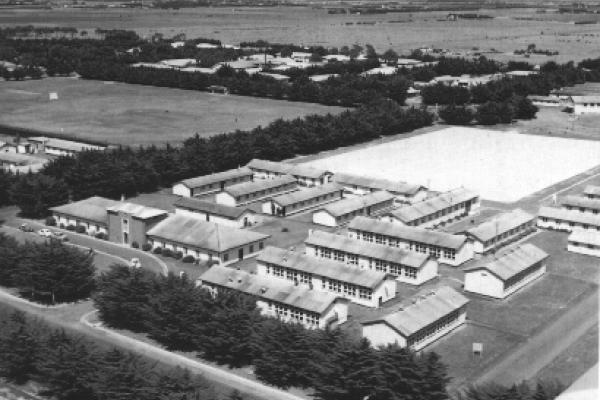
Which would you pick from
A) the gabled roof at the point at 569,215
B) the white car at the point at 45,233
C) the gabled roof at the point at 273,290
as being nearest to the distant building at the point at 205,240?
the gabled roof at the point at 273,290

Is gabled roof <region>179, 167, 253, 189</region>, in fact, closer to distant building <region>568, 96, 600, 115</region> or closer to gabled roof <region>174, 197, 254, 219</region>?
gabled roof <region>174, 197, 254, 219</region>

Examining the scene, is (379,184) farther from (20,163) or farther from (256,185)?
(20,163)

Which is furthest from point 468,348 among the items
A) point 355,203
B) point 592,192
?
point 592,192

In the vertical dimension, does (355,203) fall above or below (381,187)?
below

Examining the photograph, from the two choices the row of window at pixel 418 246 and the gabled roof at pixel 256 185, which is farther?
the gabled roof at pixel 256 185

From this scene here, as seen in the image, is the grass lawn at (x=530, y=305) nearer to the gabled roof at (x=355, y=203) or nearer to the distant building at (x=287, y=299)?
the distant building at (x=287, y=299)
